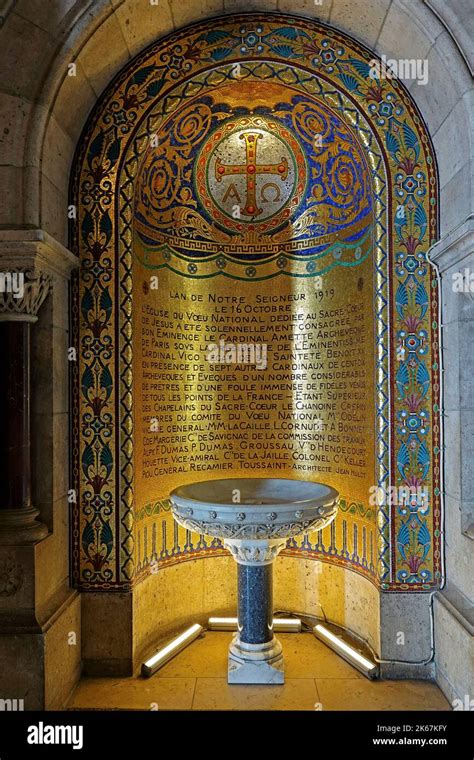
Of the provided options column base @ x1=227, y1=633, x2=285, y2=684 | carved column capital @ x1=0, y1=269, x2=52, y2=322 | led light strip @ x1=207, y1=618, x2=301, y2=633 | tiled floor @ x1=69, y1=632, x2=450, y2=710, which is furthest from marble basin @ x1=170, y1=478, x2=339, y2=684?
carved column capital @ x1=0, y1=269, x2=52, y2=322

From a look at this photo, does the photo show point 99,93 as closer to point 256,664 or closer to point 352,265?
point 352,265

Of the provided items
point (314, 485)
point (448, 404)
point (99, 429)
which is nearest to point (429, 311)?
point (448, 404)

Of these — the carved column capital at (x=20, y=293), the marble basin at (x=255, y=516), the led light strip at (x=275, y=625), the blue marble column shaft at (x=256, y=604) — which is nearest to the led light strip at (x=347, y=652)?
the led light strip at (x=275, y=625)

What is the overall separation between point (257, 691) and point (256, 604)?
1.54 ft

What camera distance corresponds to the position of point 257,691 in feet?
10.8

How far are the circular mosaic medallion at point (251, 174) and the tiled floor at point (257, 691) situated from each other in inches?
124

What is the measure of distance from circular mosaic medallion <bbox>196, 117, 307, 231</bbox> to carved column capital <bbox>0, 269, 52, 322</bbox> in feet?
5.58

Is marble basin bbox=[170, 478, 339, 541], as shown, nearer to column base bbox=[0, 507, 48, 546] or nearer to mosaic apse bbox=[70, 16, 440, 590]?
mosaic apse bbox=[70, 16, 440, 590]

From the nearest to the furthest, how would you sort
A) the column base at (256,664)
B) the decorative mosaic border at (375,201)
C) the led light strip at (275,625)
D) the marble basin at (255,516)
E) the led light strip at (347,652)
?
the marble basin at (255,516)
the column base at (256,664)
the led light strip at (347,652)
the decorative mosaic border at (375,201)
the led light strip at (275,625)

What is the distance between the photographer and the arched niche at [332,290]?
358 centimetres

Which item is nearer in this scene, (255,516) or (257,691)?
(255,516)

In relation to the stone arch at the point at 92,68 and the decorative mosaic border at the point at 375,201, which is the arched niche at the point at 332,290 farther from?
the stone arch at the point at 92,68

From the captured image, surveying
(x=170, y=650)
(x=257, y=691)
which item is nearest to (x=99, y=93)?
(x=170, y=650)

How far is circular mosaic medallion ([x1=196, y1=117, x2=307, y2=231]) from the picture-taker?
4266 millimetres
